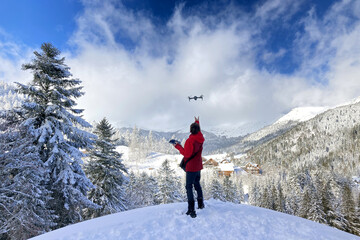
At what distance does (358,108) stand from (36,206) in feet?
739

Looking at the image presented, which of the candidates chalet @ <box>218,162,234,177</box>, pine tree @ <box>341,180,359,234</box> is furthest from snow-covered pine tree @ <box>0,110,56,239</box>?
chalet @ <box>218,162,234,177</box>

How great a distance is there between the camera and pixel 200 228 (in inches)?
196

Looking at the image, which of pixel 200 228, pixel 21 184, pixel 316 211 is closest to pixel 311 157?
pixel 316 211

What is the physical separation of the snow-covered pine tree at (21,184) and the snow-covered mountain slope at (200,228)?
5.55m

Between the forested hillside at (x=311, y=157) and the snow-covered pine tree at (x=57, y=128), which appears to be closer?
the snow-covered pine tree at (x=57, y=128)

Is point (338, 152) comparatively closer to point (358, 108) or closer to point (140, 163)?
point (358, 108)

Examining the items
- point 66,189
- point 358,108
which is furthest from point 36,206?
point 358,108

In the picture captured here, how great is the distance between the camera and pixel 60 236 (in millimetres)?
4590

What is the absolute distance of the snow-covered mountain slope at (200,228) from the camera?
464cm

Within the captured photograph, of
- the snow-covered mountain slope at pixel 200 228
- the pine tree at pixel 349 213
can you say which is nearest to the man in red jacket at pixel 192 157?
the snow-covered mountain slope at pixel 200 228

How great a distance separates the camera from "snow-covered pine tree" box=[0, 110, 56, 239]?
8836 mm

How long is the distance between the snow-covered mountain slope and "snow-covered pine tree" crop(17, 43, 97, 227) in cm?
667

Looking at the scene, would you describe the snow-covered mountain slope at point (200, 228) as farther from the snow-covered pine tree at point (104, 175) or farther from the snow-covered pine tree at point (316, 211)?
the snow-covered pine tree at point (316, 211)

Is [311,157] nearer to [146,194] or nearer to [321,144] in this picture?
[321,144]
